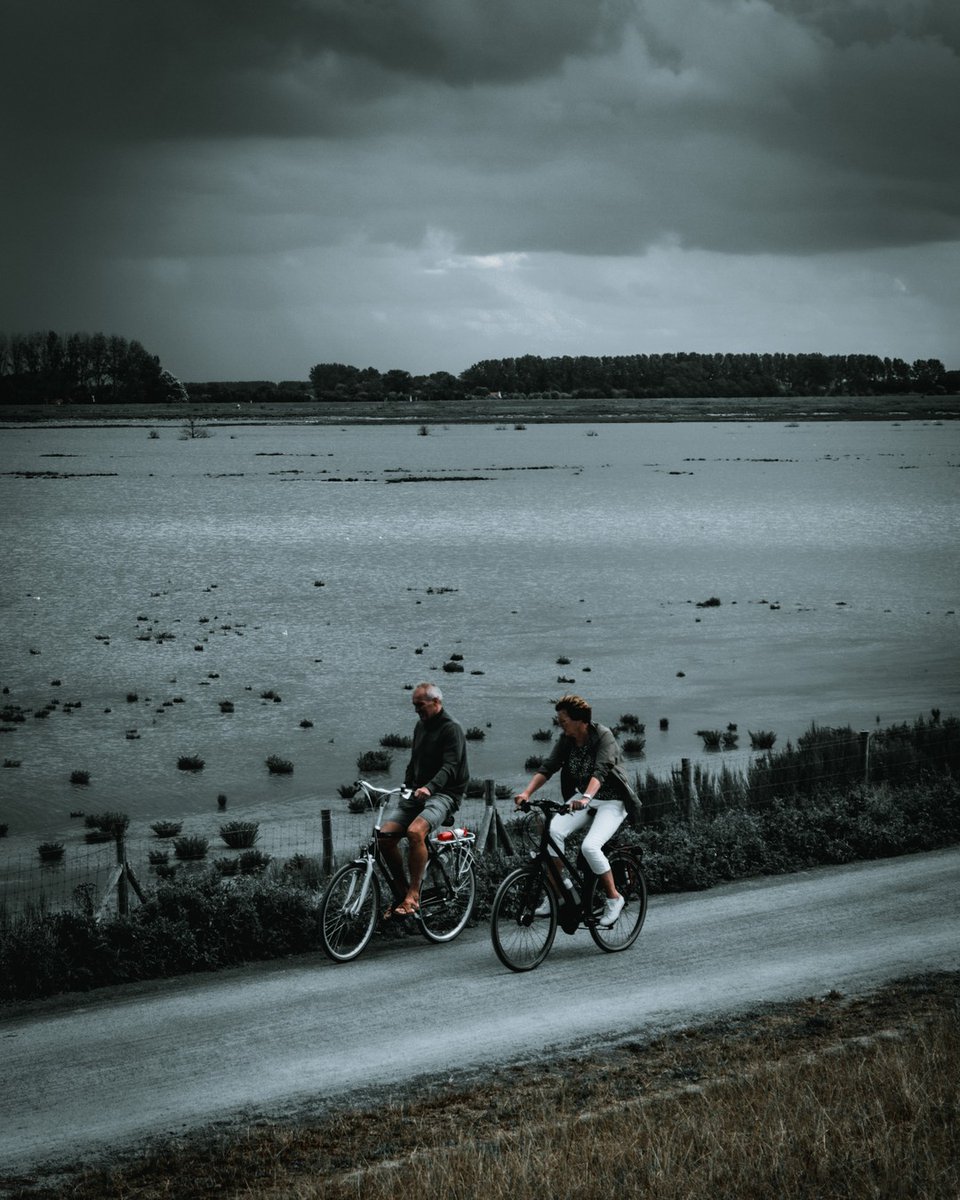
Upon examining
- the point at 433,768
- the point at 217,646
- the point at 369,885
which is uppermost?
the point at 433,768

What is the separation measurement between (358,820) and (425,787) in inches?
434

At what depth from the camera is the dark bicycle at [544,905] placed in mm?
11625

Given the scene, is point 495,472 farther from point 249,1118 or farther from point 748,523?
point 249,1118

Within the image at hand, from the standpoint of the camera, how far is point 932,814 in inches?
696

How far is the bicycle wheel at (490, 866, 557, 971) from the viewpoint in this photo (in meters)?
11.6

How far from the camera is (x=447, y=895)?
12.7 m

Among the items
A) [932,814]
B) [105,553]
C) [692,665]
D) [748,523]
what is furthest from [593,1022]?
[748,523]

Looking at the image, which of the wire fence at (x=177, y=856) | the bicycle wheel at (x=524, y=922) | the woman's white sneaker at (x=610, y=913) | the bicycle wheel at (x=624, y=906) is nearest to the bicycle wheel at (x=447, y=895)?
the bicycle wheel at (x=524, y=922)

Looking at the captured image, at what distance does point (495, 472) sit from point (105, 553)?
72.4 meters

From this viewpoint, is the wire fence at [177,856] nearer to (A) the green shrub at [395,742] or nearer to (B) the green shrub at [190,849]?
(B) the green shrub at [190,849]

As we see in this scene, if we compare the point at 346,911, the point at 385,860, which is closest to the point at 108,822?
the point at 346,911

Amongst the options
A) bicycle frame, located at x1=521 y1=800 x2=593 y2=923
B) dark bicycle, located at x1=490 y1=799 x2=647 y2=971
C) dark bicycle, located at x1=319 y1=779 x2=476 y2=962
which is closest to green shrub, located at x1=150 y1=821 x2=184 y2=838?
dark bicycle, located at x1=319 y1=779 x2=476 y2=962

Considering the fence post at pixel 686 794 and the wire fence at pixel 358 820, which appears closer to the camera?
the fence post at pixel 686 794

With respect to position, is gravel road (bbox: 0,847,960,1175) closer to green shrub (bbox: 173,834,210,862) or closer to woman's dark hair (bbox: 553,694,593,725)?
woman's dark hair (bbox: 553,694,593,725)
